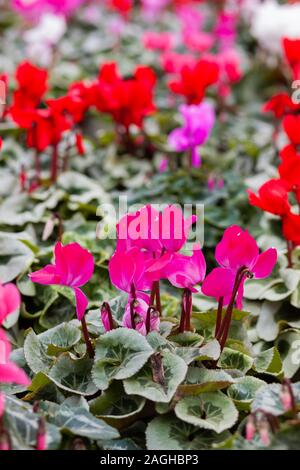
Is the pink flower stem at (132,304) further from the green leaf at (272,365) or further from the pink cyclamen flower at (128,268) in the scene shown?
the green leaf at (272,365)

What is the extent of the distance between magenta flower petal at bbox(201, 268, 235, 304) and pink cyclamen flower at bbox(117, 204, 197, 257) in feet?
0.32

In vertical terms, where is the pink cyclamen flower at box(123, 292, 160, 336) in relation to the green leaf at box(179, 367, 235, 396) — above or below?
above

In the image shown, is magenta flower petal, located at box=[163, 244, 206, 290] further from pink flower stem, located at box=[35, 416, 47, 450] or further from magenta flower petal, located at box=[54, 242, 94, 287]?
pink flower stem, located at box=[35, 416, 47, 450]

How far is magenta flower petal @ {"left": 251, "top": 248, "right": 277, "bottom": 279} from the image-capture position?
1428mm

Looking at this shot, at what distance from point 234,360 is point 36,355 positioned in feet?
1.38

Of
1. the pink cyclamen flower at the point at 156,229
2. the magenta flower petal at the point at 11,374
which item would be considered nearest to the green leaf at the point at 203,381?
the pink cyclamen flower at the point at 156,229

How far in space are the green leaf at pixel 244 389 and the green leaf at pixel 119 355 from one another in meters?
0.21

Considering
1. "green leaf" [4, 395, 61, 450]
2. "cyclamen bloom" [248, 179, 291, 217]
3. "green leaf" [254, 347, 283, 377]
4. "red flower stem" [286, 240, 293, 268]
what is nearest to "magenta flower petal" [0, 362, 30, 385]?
"green leaf" [4, 395, 61, 450]

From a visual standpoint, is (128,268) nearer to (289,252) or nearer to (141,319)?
(141,319)

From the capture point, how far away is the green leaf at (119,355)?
4.47 feet

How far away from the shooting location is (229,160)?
2.89 metres

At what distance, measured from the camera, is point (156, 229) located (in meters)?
1.40

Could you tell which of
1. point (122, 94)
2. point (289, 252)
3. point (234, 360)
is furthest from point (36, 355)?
point (122, 94)
